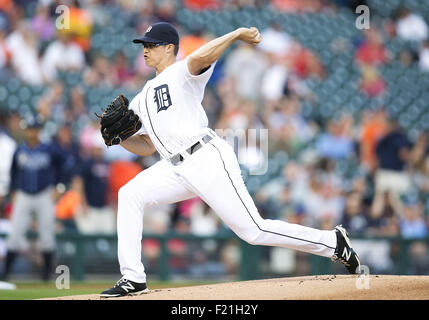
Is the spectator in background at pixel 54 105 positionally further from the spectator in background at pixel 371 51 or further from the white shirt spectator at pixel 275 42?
the spectator in background at pixel 371 51

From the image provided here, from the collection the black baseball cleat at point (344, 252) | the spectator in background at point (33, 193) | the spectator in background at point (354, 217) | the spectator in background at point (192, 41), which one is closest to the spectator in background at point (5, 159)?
the spectator in background at point (33, 193)

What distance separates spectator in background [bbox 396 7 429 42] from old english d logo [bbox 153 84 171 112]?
924cm

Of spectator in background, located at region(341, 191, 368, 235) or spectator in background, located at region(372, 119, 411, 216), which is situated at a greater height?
spectator in background, located at region(372, 119, 411, 216)

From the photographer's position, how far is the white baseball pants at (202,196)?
4.98 meters

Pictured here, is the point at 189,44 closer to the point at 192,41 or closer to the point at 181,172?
the point at 192,41

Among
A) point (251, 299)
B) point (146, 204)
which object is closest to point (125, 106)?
point (146, 204)

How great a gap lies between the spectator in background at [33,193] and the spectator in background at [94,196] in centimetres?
62

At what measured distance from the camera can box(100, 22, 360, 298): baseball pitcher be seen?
499 cm

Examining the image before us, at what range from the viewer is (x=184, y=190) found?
513 centimetres

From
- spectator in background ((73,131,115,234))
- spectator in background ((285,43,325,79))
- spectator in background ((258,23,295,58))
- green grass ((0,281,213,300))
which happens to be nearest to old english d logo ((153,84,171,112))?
green grass ((0,281,213,300))

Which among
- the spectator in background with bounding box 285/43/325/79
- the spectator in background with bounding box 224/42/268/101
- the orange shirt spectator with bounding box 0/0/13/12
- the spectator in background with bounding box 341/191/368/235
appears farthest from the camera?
the spectator in background with bounding box 285/43/325/79

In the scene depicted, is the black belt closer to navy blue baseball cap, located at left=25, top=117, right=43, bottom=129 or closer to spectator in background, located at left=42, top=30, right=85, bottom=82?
navy blue baseball cap, located at left=25, top=117, right=43, bottom=129

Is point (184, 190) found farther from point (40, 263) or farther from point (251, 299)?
point (40, 263)

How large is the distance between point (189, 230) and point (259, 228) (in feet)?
16.0
